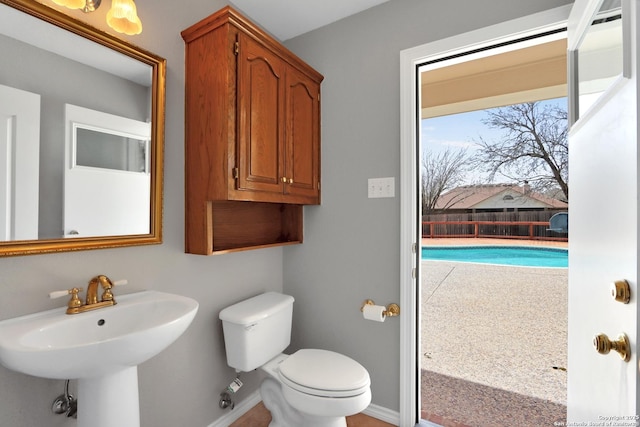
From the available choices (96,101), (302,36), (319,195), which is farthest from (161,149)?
(302,36)

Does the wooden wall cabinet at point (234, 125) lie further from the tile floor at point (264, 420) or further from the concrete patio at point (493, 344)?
the concrete patio at point (493, 344)

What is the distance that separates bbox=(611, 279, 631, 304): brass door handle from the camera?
674mm

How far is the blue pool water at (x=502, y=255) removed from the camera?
4.56 m

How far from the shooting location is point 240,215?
6.00 ft

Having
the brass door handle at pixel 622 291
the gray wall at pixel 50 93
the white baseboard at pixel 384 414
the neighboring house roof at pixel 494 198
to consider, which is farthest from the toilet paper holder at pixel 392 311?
the neighboring house roof at pixel 494 198

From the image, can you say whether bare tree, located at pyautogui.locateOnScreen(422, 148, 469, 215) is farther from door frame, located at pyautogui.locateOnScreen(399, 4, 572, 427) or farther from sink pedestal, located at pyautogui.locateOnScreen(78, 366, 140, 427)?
sink pedestal, located at pyautogui.locateOnScreen(78, 366, 140, 427)

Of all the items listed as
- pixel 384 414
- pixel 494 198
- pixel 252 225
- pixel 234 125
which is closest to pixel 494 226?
pixel 494 198

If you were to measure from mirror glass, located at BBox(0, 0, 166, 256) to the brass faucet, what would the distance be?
0.14 metres

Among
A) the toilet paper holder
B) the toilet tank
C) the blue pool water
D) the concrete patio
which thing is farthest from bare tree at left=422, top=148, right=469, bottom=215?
the toilet tank

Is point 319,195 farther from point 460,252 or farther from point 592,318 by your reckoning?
point 460,252

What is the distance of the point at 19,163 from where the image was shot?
3.27 feet

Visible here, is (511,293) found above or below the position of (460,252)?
below

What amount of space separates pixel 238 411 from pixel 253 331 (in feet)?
2.01

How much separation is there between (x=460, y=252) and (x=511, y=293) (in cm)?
120
